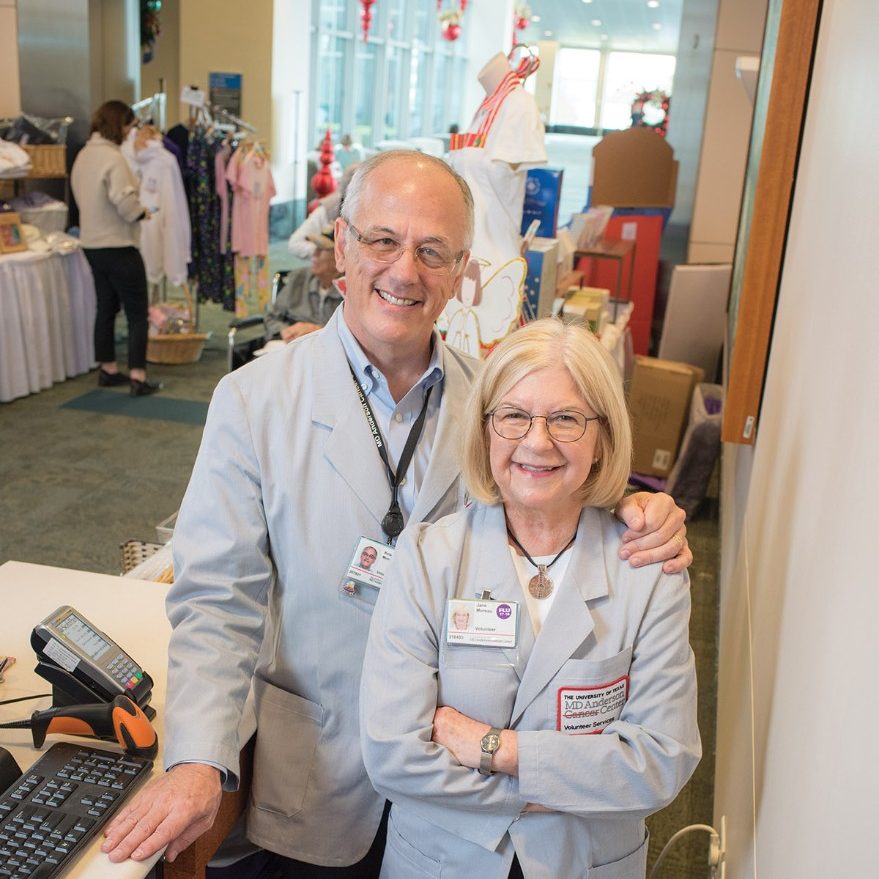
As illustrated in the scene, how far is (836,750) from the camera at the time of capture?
93cm

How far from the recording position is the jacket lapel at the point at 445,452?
5.39ft

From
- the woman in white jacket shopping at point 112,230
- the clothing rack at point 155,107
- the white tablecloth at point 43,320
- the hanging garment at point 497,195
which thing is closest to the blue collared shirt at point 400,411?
the hanging garment at point 497,195

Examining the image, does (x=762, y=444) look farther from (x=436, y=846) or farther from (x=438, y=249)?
(x=436, y=846)

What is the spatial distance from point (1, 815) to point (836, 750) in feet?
3.53

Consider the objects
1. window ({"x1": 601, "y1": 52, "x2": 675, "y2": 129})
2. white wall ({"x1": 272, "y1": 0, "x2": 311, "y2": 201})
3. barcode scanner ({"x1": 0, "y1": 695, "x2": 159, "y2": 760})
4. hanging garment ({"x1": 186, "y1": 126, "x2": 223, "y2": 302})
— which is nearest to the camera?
barcode scanner ({"x1": 0, "y1": 695, "x2": 159, "y2": 760})

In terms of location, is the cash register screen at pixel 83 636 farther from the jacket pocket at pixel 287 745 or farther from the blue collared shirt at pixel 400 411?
the blue collared shirt at pixel 400 411

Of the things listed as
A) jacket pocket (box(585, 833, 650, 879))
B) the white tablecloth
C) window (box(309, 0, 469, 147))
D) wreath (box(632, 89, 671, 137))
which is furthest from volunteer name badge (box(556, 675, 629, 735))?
window (box(309, 0, 469, 147))

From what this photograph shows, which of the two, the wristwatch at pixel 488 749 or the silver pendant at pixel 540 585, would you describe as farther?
the silver pendant at pixel 540 585


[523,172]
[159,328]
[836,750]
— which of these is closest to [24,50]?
[159,328]

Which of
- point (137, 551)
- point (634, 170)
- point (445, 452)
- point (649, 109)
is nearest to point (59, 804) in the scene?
point (445, 452)

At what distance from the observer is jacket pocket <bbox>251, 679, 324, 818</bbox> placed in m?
1.66

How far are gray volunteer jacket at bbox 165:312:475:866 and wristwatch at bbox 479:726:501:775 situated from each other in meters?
0.31

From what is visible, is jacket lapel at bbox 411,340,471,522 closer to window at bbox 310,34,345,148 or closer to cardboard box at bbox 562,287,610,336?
cardboard box at bbox 562,287,610,336

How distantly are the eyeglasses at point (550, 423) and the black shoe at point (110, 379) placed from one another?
5.98 metres
